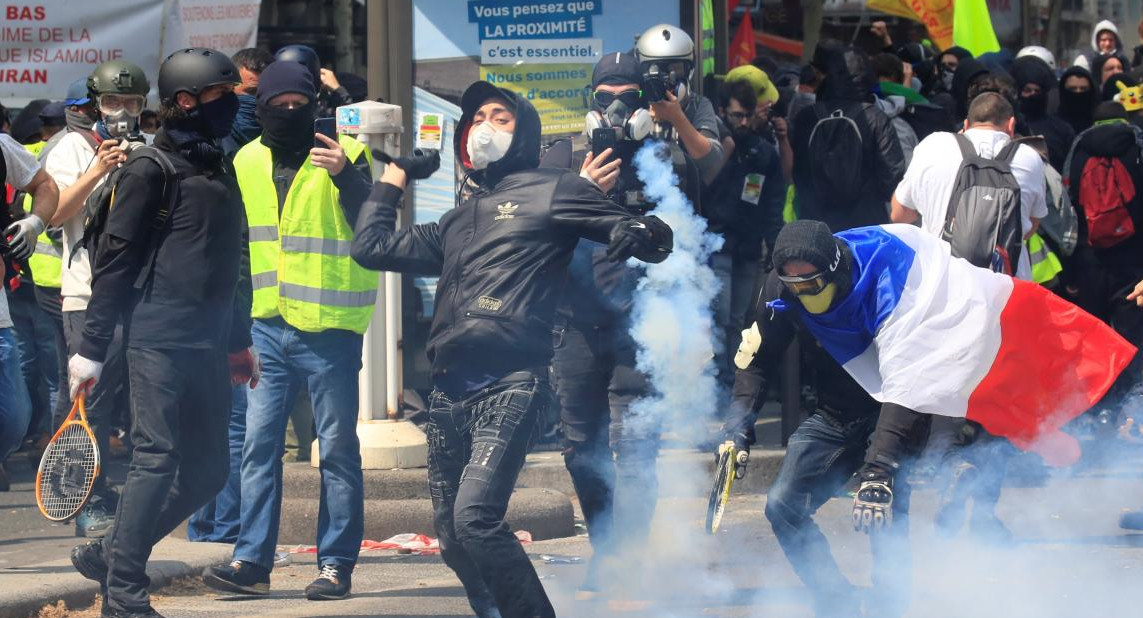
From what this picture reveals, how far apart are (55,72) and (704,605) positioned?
6.01 m

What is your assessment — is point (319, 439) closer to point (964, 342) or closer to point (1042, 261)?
point (964, 342)

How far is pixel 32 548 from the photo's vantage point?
24.2 feet

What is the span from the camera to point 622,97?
6703 mm

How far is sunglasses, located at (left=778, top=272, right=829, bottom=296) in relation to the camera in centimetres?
532

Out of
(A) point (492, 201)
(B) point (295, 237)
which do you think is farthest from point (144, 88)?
(A) point (492, 201)

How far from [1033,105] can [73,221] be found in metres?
5.67

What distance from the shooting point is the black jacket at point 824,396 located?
18.1 ft

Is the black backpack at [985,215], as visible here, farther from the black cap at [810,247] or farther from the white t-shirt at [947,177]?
the black cap at [810,247]

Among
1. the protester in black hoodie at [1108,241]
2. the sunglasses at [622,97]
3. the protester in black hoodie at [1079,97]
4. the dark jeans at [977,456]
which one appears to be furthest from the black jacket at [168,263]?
the protester in black hoodie at [1079,97]

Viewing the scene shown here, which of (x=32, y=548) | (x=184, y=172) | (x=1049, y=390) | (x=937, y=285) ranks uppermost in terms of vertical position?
(x=184, y=172)

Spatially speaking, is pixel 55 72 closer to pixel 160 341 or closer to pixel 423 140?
pixel 423 140

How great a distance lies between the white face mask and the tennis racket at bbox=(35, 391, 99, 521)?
1607mm

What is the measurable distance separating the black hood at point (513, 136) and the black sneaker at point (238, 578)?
1.81 metres

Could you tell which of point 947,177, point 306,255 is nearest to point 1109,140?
point 947,177
